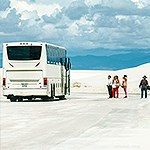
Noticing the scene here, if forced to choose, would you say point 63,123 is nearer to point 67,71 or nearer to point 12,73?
point 12,73

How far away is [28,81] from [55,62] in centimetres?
350

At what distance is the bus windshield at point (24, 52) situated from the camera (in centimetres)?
4016

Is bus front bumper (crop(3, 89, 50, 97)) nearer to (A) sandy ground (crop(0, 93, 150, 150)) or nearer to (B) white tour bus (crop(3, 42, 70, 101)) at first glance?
(B) white tour bus (crop(3, 42, 70, 101))

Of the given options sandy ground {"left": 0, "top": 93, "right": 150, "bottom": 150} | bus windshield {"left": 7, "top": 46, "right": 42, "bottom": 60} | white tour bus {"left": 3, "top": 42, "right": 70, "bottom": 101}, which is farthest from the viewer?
bus windshield {"left": 7, "top": 46, "right": 42, "bottom": 60}

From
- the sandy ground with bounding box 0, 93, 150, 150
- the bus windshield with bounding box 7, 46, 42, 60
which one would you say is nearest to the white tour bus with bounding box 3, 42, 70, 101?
the bus windshield with bounding box 7, 46, 42, 60

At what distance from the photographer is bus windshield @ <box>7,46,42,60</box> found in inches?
1581

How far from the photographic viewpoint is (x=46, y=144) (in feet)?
50.9

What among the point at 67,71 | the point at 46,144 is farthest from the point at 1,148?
the point at 67,71

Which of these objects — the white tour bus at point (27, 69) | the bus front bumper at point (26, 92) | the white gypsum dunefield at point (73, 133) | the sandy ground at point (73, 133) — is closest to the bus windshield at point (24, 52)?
the white tour bus at point (27, 69)

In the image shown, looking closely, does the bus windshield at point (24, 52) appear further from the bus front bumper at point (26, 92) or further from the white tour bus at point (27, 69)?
the bus front bumper at point (26, 92)

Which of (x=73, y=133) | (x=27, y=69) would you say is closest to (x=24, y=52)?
(x=27, y=69)

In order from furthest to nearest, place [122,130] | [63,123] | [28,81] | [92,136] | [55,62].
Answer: [55,62] → [28,81] → [63,123] → [122,130] → [92,136]

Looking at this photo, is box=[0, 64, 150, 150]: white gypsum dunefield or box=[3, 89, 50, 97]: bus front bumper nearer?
box=[0, 64, 150, 150]: white gypsum dunefield

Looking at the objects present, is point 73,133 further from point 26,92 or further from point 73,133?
point 26,92
